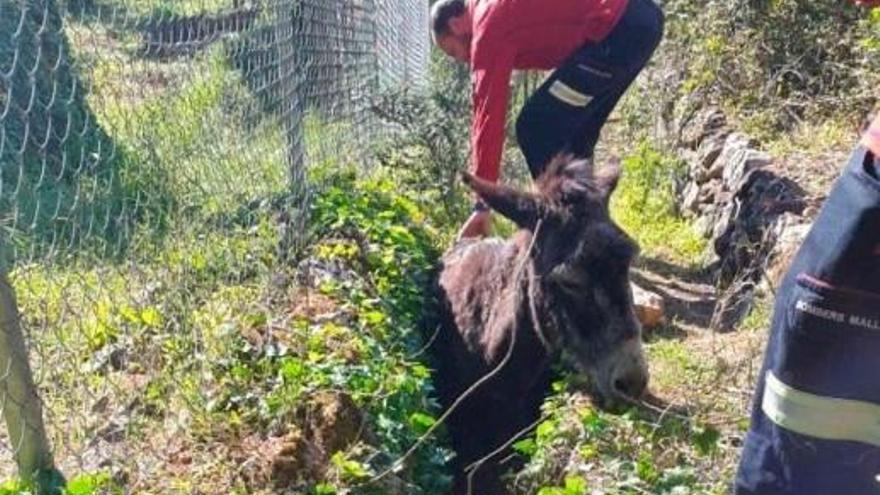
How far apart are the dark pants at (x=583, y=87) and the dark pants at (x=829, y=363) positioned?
160 inches

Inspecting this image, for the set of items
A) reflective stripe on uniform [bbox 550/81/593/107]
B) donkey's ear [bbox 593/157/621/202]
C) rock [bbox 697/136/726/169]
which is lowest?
rock [bbox 697/136/726/169]

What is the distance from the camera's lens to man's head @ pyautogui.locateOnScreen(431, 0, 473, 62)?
725 cm

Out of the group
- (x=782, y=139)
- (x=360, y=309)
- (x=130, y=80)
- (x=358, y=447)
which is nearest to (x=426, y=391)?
(x=360, y=309)

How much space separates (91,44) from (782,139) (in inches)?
246

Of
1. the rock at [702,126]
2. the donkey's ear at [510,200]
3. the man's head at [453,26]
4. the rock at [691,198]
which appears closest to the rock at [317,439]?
the donkey's ear at [510,200]

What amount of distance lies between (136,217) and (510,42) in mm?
2546

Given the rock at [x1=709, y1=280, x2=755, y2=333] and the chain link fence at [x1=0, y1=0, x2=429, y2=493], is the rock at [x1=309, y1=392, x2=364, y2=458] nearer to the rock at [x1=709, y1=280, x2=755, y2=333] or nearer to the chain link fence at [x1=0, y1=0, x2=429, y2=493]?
the chain link fence at [x1=0, y1=0, x2=429, y2=493]

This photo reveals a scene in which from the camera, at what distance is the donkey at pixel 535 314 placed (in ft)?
16.8

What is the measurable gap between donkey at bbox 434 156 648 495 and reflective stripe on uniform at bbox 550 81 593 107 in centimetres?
113

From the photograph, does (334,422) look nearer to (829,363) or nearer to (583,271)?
(583,271)

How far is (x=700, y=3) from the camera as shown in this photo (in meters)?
11.4

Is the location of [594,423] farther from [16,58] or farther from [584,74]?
[584,74]

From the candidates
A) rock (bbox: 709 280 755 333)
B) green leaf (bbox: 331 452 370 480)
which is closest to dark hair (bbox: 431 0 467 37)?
rock (bbox: 709 280 755 333)

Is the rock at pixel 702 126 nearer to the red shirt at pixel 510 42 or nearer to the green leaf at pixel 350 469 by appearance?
the red shirt at pixel 510 42
